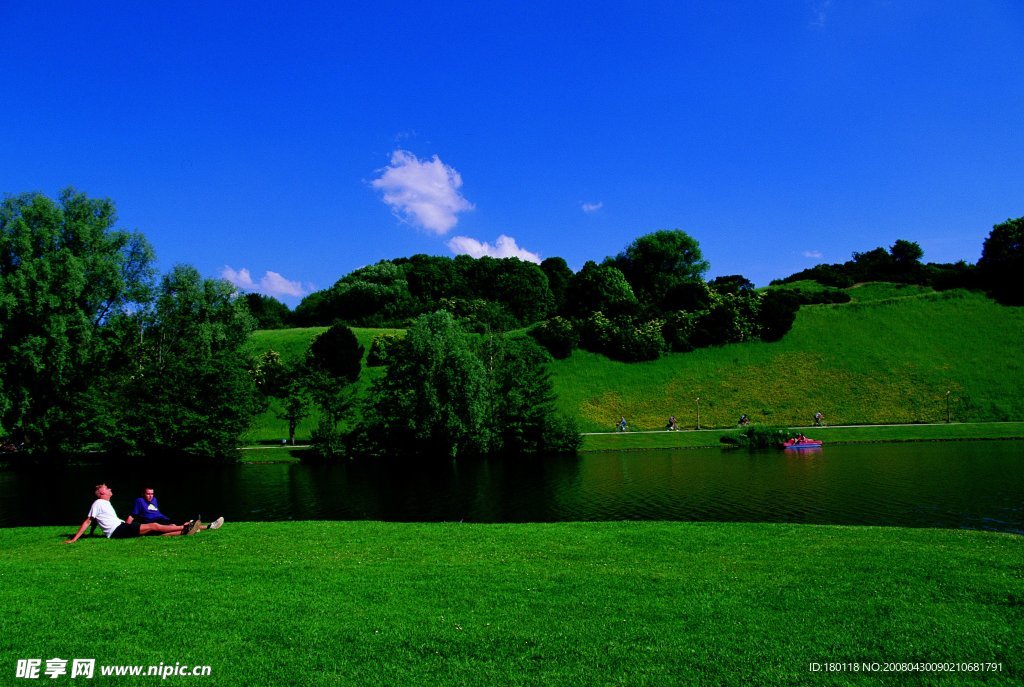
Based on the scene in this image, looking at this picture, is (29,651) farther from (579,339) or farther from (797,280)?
(797,280)

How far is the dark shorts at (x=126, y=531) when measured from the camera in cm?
1369

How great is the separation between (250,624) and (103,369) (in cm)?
4224

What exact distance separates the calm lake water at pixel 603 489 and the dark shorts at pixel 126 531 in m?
7.63

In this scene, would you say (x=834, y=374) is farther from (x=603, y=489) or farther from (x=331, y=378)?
(x=331, y=378)

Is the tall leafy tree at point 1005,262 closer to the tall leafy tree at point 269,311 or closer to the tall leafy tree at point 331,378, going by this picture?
the tall leafy tree at point 331,378

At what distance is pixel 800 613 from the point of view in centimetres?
758

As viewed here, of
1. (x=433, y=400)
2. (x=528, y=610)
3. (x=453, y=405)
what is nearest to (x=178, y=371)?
(x=433, y=400)

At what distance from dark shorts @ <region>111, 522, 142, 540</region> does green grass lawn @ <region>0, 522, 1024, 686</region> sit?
135 centimetres

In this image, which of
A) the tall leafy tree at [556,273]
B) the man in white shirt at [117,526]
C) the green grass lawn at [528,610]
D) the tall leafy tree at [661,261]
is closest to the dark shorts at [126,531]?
the man in white shirt at [117,526]

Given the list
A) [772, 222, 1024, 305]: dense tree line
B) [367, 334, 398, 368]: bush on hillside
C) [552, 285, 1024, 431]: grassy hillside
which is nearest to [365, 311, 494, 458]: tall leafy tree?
[552, 285, 1024, 431]: grassy hillside

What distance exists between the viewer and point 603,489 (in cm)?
2578

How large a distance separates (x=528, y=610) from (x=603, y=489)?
1855cm

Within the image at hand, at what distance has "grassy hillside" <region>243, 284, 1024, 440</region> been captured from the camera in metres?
52.4

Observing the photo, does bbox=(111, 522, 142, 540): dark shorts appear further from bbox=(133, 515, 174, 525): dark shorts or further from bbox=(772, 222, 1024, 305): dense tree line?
bbox=(772, 222, 1024, 305): dense tree line
